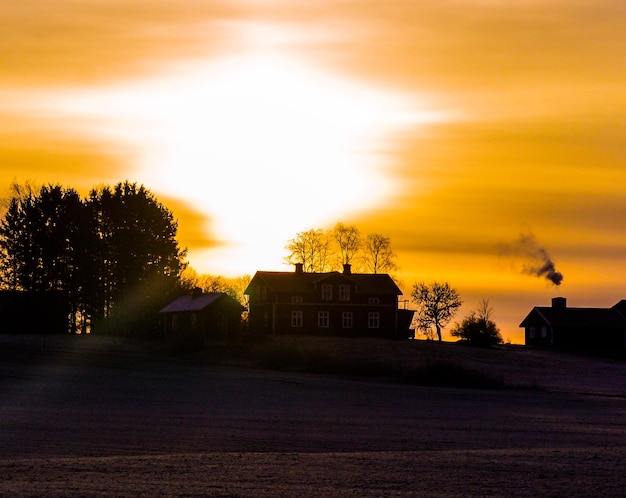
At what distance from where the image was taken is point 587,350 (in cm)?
10294

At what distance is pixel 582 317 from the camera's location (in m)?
111

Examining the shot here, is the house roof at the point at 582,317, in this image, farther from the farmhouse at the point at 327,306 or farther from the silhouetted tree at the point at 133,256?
the silhouetted tree at the point at 133,256

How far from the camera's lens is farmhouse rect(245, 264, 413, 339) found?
102250 mm

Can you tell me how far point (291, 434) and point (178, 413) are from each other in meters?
7.90

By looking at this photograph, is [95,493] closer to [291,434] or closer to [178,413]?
[291,434]

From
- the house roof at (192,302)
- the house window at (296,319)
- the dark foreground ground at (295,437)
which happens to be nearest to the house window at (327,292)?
the house window at (296,319)

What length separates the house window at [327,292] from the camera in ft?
337

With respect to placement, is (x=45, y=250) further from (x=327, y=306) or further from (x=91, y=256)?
(x=327, y=306)

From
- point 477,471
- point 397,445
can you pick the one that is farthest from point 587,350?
point 477,471

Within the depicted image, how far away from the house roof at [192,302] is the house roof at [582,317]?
107ft

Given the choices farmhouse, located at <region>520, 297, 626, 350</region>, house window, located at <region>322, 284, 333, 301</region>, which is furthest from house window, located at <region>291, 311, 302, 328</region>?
farmhouse, located at <region>520, 297, 626, 350</region>

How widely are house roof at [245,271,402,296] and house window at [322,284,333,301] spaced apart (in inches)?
Result: 27.4

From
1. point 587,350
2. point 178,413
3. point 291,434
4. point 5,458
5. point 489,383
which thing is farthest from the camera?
point 587,350

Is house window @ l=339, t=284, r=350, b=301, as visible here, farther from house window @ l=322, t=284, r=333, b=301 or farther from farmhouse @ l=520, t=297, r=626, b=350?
farmhouse @ l=520, t=297, r=626, b=350
